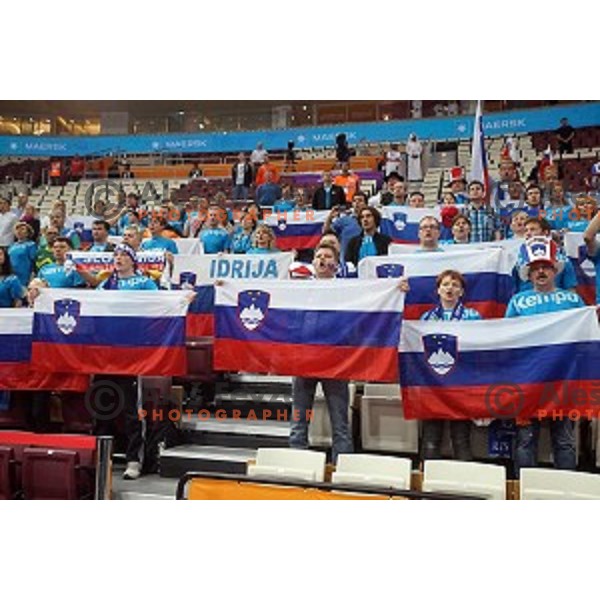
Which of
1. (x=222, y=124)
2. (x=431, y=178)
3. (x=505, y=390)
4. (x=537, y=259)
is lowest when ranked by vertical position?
(x=505, y=390)

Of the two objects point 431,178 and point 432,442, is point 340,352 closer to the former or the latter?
point 432,442

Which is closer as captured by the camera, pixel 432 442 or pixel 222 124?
pixel 432 442

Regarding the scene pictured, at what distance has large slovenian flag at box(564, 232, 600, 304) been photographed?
6.79 m

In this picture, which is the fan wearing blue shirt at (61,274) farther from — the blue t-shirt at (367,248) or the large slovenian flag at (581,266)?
the large slovenian flag at (581,266)

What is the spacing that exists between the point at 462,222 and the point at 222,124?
18.6 metres

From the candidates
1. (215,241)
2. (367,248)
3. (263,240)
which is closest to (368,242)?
(367,248)

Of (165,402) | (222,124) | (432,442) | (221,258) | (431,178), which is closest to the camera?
(432,442)

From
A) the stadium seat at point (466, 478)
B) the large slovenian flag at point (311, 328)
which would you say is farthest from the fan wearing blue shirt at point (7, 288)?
the stadium seat at point (466, 478)

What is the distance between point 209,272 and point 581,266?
377 centimetres

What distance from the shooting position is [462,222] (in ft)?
23.1

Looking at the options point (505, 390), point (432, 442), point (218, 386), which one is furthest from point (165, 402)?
point (505, 390)

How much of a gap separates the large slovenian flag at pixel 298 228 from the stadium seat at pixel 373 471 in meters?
6.02

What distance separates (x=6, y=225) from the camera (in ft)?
36.2

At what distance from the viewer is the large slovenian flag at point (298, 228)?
10430 millimetres
